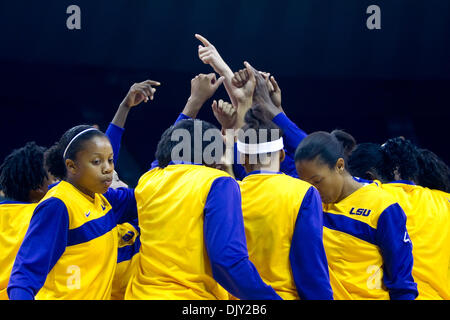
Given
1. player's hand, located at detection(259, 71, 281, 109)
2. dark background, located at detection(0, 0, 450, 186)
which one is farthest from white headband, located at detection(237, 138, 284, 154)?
dark background, located at detection(0, 0, 450, 186)

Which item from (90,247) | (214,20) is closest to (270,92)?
(90,247)

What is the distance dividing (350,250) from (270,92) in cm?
97

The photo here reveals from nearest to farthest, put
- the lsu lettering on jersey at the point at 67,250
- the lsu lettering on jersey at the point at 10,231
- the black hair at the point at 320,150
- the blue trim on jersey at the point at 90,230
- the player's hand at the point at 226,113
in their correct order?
the lsu lettering on jersey at the point at 67,250
the blue trim on jersey at the point at 90,230
the black hair at the point at 320,150
the lsu lettering on jersey at the point at 10,231
the player's hand at the point at 226,113

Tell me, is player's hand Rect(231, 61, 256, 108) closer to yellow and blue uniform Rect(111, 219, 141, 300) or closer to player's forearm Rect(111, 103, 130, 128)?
player's forearm Rect(111, 103, 130, 128)

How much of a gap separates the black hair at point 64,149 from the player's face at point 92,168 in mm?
20

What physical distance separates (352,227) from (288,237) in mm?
420

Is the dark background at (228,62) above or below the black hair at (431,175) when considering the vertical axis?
above

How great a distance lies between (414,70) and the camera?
589 cm

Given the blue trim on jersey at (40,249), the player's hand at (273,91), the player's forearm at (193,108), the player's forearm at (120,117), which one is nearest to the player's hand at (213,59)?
the player's hand at (273,91)

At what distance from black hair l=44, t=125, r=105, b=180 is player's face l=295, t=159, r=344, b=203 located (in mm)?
811

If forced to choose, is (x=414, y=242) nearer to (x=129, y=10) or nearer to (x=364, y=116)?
(x=364, y=116)

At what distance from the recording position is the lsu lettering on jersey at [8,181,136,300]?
5.47 ft

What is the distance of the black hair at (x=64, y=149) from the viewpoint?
1912 millimetres

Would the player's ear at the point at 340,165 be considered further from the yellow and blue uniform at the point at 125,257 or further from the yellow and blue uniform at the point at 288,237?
the yellow and blue uniform at the point at 125,257
